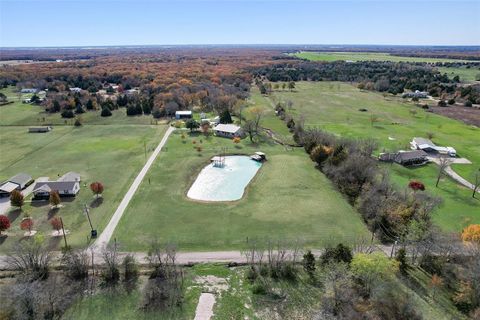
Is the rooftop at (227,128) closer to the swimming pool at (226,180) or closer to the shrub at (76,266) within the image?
the swimming pool at (226,180)

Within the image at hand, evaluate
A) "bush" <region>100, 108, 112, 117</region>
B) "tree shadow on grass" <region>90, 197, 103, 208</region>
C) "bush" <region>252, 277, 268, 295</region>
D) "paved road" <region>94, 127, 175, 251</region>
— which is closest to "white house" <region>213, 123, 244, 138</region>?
"paved road" <region>94, 127, 175, 251</region>

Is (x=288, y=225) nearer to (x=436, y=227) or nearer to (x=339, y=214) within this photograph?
(x=339, y=214)

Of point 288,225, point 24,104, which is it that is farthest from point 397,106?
point 24,104

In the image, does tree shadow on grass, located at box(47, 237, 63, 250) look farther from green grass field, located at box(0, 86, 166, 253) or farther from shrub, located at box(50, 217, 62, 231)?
shrub, located at box(50, 217, 62, 231)

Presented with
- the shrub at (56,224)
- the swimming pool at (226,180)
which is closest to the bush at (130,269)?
the shrub at (56,224)

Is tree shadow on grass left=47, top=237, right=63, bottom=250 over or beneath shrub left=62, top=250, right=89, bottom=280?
beneath

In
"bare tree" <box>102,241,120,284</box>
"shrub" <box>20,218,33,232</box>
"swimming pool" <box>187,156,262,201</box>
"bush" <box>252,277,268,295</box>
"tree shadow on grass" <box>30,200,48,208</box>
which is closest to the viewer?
"bush" <box>252,277,268,295</box>

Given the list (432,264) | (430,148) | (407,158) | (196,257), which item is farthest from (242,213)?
(430,148)
